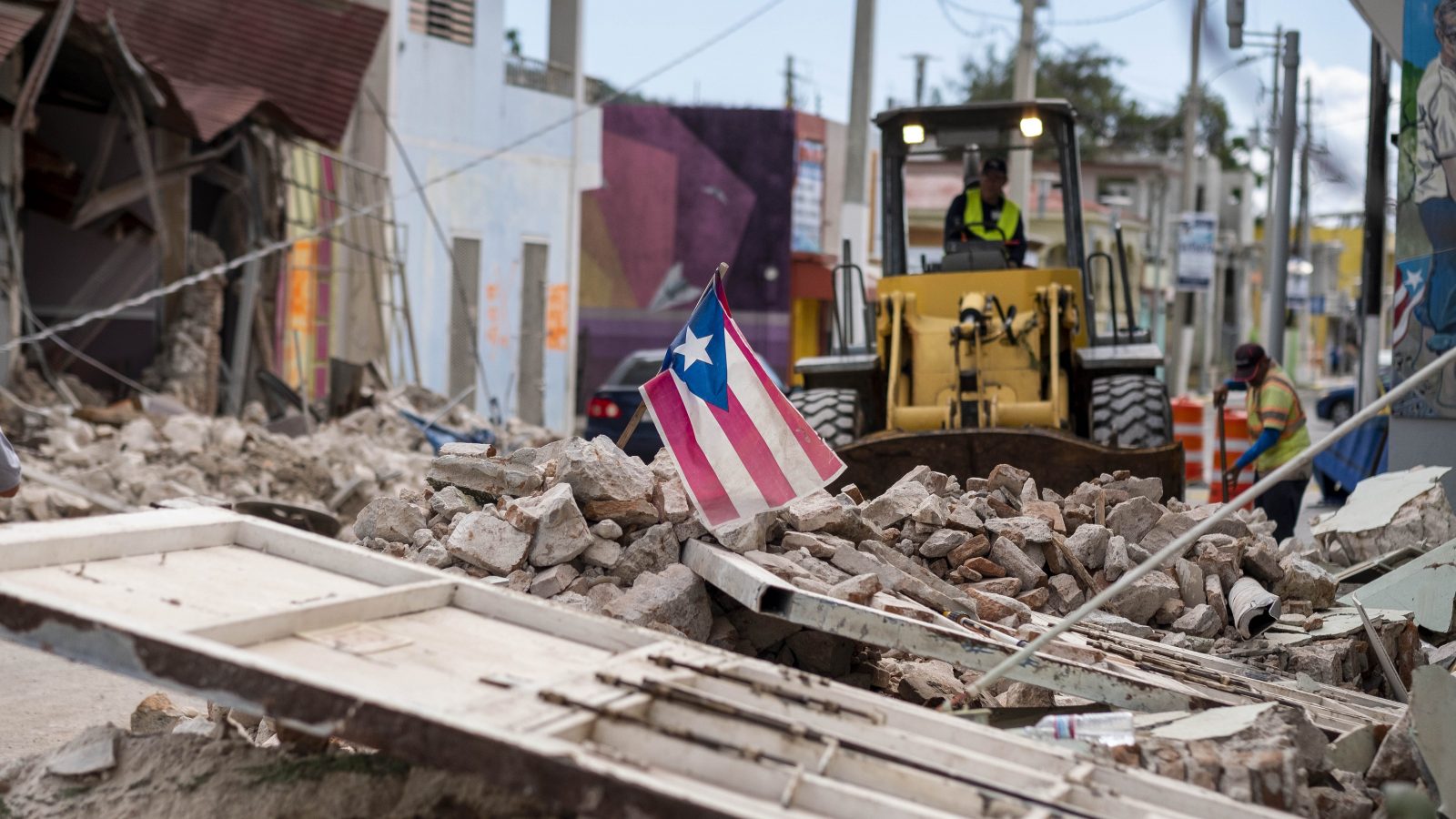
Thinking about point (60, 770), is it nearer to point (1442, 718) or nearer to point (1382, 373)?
point (1442, 718)

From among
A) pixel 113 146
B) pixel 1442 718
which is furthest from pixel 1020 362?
pixel 113 146

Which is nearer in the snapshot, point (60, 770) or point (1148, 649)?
point (60, 770)

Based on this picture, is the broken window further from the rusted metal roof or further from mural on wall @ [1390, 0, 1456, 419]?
mural on wall @ [1390, 0, 1456, 419]

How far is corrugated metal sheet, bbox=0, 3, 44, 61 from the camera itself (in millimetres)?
14273

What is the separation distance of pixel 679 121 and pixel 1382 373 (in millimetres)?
23923

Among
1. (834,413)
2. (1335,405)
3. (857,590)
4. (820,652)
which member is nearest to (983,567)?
(820,652)

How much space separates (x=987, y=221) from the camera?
1205cm

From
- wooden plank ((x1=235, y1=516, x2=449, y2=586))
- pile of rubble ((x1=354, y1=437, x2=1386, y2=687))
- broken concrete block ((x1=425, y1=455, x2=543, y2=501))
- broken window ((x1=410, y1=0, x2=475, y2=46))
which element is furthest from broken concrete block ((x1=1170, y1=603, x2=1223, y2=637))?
broken window ((x1=410, y1=0, x2=475, y2=46))

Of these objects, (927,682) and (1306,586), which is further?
(1306,586)

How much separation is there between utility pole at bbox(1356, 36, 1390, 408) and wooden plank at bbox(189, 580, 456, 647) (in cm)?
1279

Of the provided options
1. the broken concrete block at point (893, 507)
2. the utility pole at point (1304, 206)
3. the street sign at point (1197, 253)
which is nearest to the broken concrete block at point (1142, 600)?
the broken concrete block at point (893, 507)

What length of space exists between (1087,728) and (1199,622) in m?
2.42

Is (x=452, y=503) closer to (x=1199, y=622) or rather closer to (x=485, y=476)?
(x=485, y=476)

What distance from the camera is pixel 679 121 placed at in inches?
1521
